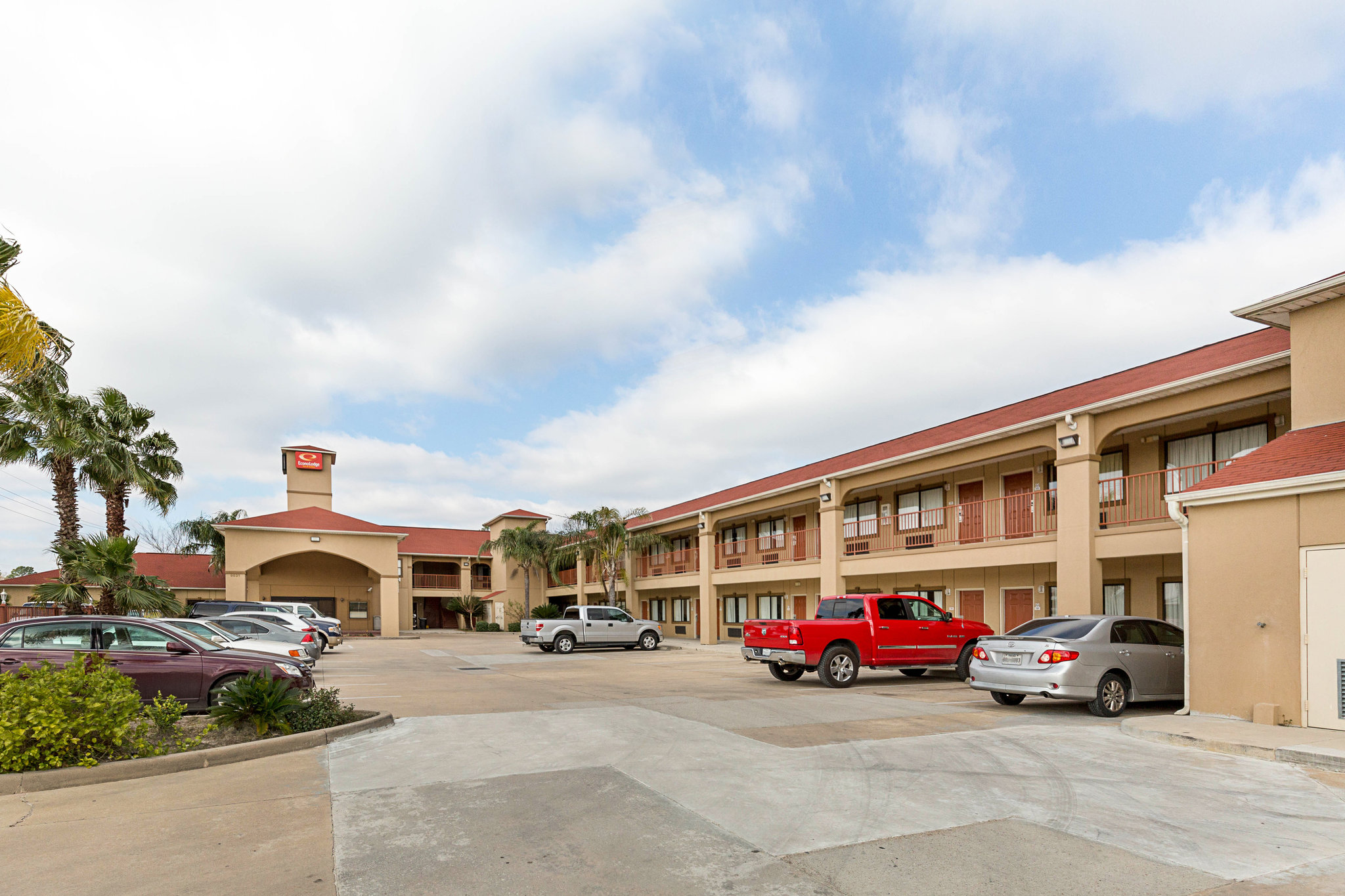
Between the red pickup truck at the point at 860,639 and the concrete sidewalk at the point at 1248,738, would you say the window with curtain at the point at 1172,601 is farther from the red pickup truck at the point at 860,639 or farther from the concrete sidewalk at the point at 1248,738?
the concrete sidewalk at the point at 1248,738

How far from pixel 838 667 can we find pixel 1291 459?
8.68 metres

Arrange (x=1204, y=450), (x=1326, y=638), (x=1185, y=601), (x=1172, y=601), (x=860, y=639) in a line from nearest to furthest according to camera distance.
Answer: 1. (x=1326, y=638)
2. (x=1185, y=601)
3. (x=860, y=639)
4. (x=1204, y=450)
5. (x=1172, y=601)

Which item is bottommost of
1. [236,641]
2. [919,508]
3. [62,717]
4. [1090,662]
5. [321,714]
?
[236,641]

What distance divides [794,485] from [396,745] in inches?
809

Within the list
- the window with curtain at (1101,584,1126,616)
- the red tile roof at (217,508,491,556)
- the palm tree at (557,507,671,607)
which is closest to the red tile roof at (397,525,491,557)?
the red tile roof at (217,508,491,556)

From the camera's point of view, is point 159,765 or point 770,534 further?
point 770,534

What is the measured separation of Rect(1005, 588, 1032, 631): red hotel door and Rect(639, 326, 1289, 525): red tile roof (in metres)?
4.51

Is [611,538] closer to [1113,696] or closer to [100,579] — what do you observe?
[100,579]

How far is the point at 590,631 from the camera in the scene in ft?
104

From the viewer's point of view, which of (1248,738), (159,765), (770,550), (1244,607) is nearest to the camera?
(159,765)

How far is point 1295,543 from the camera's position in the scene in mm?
11273

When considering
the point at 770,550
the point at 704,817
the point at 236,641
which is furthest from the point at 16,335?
the point at 770,550

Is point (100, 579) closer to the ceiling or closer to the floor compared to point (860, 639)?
closer to the ceiling

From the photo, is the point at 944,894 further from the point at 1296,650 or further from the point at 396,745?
the point at 1296,650
